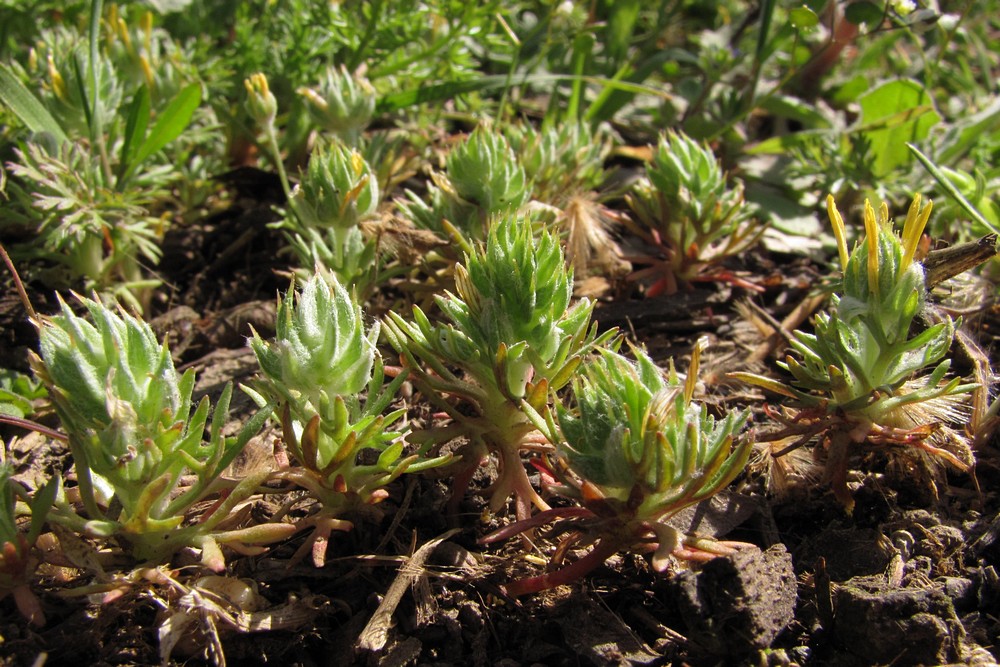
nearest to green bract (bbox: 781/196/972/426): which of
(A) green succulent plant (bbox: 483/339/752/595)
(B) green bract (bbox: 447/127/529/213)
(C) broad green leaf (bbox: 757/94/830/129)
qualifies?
(A) green succulent plant (bbox: 483/339/752/595)

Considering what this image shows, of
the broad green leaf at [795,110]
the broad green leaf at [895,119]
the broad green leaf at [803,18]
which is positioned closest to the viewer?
the broad green leaf at [803,18]

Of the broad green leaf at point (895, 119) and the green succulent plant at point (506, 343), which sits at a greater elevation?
the broad green leaf at point (895, 119)

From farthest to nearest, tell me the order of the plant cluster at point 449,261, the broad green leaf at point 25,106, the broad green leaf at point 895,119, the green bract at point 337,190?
the broad green leaf at point 895,119, the broad green leaf at point 25,106, the green bract at point 337,190, the plant cluster at point 449,261

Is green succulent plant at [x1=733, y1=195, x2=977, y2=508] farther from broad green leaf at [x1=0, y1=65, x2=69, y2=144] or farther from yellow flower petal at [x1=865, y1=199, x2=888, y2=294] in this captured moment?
broad green leaf at [x1=0, y1=65, x2=69, y2=144]

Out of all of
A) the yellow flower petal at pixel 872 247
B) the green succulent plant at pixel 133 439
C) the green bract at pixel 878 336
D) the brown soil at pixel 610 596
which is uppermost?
the yellow flower petal at pixel 872 247

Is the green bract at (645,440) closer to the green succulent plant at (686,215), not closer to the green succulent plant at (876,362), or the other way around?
the green succulent plant at (876,362)

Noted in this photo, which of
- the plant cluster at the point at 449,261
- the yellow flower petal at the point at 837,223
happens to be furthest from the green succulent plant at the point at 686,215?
the yellow flower petal at the point at 837,223

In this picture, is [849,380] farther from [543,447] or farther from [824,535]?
[543,447]

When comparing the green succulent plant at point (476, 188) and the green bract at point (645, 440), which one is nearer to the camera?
the green bract at point (645, 440)

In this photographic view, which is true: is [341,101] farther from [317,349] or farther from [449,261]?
[317,349]
